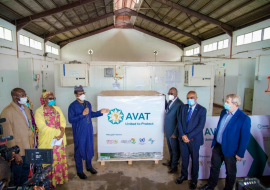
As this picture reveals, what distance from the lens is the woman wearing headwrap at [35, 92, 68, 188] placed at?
84.9 inches

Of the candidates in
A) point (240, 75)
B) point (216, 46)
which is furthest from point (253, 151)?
point (216, 46)

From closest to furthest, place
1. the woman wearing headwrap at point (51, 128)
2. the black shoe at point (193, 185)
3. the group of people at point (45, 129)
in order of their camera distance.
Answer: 1. the group of people at point (45, 129)
2. the woman wearing headwrap at point (51, 128)
3. the black shoe at point (193, 185)

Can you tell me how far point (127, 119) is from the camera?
9.31 ft

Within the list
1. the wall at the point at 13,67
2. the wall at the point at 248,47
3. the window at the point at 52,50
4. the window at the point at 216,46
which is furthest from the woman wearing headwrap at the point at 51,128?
the window at the point at 52,50

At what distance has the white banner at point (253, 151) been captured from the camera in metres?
→ 2.57

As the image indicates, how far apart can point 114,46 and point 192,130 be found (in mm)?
11805

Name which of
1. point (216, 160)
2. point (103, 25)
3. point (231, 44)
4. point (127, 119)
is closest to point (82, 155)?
point (127, 119)

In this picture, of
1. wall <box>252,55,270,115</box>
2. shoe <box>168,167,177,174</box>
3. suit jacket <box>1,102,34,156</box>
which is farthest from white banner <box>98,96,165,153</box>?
wall <box>252,55,270,115</box>

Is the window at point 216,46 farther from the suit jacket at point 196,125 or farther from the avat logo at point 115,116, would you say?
the avat logo at point 115,116

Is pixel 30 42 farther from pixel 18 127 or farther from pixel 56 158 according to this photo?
pixel 56 158

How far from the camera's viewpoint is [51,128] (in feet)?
7.17

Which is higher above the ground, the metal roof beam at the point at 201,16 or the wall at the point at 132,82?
the metal roof beam at the point at 201,16

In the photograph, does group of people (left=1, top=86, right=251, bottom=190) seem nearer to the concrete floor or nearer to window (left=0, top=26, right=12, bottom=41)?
the concrete floor

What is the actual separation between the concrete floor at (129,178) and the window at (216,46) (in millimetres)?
8405
